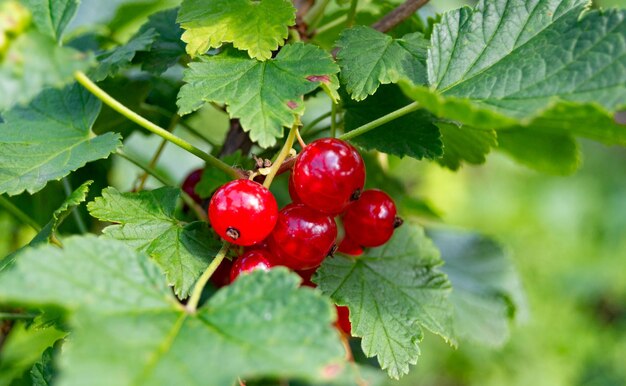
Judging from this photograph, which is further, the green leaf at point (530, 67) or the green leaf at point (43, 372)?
the green leaf at point (43, 372)

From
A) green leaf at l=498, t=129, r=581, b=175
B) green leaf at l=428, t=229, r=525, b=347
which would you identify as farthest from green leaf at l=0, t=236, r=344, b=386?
green leaf at l=428, t=229, r=525, b=347

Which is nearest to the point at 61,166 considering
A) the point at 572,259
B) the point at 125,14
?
the point at 125,14

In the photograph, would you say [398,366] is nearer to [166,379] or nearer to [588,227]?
[166,379]

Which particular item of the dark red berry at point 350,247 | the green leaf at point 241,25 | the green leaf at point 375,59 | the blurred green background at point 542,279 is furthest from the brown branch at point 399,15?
the blurred green background at point 542,279

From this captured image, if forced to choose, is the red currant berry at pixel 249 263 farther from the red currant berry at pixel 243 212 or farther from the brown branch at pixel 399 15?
the brown branch at pixel 399 15

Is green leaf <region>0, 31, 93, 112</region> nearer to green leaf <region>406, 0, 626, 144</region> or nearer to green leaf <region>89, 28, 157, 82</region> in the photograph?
green leaf <region>89, 28, 157, 82</region>

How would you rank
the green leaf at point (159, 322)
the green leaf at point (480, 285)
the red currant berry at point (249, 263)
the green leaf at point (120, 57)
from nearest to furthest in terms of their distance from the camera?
the green leaf at point (159, 322)
the red currant berry at point (249, 263)
the green leaf at point (120, 57)
the green leaf at point (480, 285)
